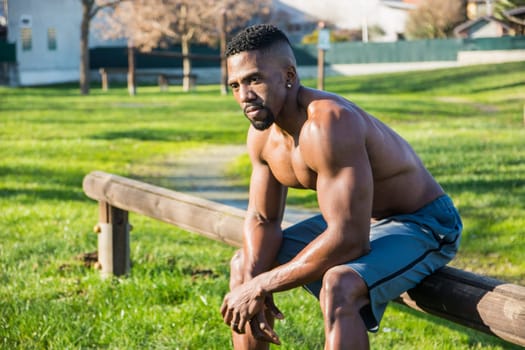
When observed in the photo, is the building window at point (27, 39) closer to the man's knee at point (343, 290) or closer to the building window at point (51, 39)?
the building window at point (51, 39)

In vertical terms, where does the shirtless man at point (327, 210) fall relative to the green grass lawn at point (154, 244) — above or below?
above

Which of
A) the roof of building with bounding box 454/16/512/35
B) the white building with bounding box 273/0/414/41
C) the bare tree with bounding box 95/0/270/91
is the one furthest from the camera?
the white building with bounding box 273/0/414/41

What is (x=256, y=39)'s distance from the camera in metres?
3.43

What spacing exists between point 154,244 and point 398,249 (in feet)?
14.4

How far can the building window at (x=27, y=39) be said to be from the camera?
1725 inches

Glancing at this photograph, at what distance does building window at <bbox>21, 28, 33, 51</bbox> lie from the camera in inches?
1725

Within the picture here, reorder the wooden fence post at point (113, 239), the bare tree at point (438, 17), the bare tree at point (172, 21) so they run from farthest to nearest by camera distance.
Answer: the bare tree at point (438, 17), the bare tree at point (172, 21), the wooden fence post at point (113, 239)

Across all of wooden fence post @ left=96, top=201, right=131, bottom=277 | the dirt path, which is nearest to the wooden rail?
wooden fence post @ left=96, top=201, right=131, bottom=277

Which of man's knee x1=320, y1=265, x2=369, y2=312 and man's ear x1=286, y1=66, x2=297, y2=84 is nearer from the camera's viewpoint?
man's knee x1=320, y1=265, x2=369, y2=312

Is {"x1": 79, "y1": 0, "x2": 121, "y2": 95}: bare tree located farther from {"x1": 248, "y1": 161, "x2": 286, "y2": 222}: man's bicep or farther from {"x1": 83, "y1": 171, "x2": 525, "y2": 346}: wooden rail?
{"x1": 248, "y1": 161, "x2": 286, "y2": 222}: man's bicep

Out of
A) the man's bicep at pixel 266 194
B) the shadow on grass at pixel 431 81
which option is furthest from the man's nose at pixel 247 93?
the shadow on grass at pixel 431 81

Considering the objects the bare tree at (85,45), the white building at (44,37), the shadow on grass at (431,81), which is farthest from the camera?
the white building at (44,37)

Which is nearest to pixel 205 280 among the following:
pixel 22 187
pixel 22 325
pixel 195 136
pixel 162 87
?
pixel 22 325

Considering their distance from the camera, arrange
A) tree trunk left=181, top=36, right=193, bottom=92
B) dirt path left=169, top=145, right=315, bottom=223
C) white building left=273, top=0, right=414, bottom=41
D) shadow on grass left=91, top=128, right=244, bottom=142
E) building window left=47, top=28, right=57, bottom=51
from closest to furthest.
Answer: dirt path left=169, top=145, right=315, bottom=223, shadow on grass left=91, top=128, right=244, bottom=142, tree trunk left=181, top=36, right=193, bottom=92, building window left=47, top=28, right=57, bottom=51, white building left=273, top=0, right=414, bottom=41
